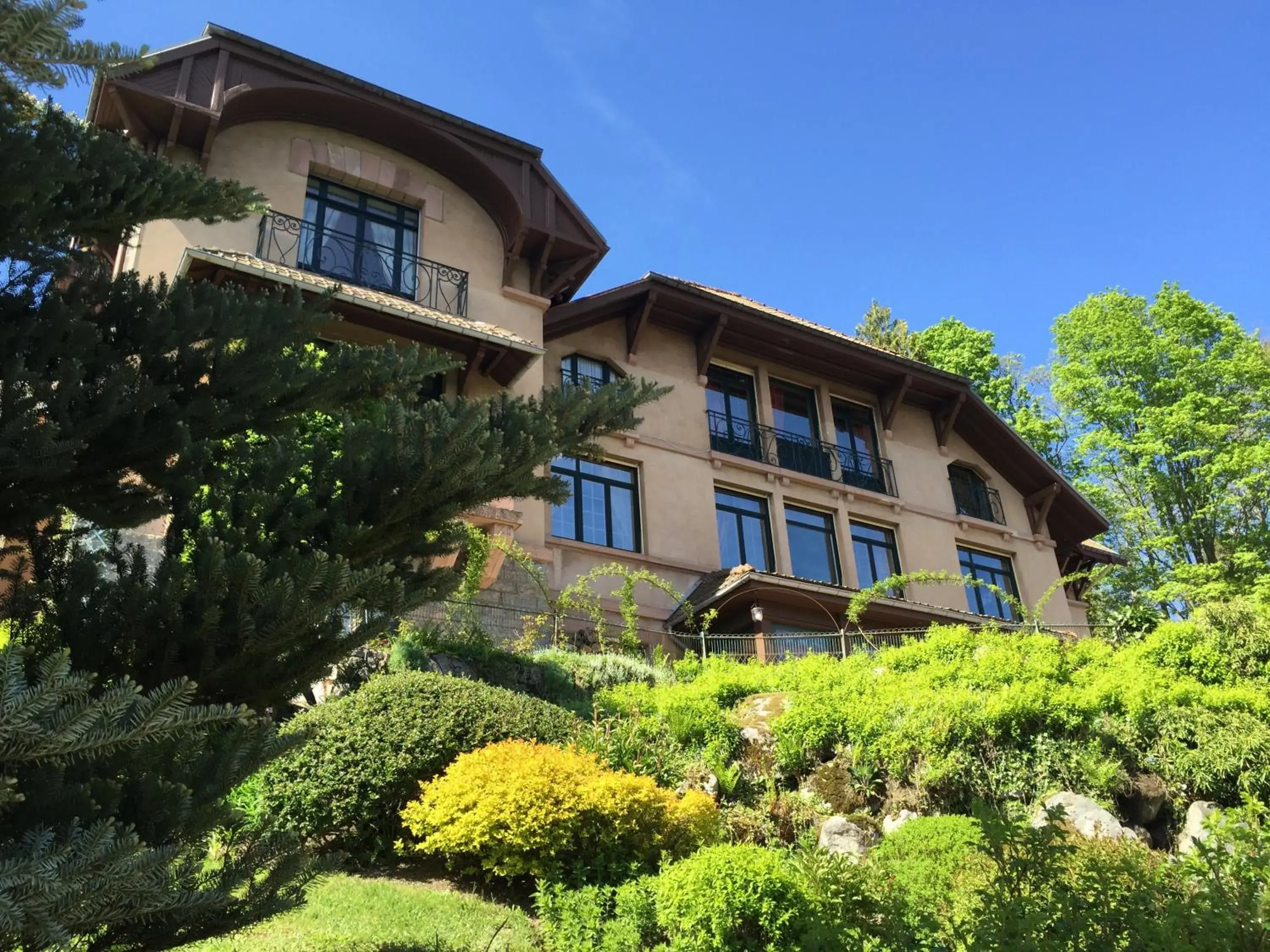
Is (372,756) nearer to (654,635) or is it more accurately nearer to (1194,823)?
Result: (1194,823)

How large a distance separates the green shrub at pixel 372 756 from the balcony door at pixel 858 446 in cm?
1424

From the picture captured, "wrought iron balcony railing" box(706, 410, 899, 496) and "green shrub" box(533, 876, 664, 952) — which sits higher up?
"wrought iron balcony railing" box(706, 410, 899, 496)

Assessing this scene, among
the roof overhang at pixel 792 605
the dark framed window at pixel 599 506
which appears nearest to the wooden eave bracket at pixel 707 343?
the dark framed window at pixel 599 506

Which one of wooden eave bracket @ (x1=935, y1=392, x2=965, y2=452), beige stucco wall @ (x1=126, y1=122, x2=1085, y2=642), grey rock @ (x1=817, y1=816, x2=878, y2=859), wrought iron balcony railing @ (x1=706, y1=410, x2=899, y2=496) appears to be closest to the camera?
grey rock @ (x1=817, y1=816, x2=878, y2=859)

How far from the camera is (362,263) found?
17.0m

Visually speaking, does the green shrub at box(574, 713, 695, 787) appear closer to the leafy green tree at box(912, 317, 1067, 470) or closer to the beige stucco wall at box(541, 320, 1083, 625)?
the beige stucco wall at box(541, 320, 1083, 625)

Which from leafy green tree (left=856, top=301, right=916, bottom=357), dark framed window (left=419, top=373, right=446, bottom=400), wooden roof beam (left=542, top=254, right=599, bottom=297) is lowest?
dark framed window (left=419, top=373, right=446, bottom=400)

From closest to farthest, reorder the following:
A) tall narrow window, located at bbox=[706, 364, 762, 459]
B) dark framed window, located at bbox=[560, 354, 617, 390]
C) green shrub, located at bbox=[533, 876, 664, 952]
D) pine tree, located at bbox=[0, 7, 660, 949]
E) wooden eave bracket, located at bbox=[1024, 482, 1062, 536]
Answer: pine tree, located at bbox=[0, 7, 660, 949]
green shrub, located at bbox=[533, 876, 664, 952]
dark framed window, located at bbox=[560, 354, 617, 390]
tall narrow window, located at bbox=[706, 364, 762, 459]
wooden eave bracket, located at bbox=[1024, 482, 1062, 536]

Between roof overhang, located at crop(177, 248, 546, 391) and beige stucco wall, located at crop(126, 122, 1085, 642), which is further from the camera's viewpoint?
beige stucco wall, located at crop(126, 122, 1085, 642)

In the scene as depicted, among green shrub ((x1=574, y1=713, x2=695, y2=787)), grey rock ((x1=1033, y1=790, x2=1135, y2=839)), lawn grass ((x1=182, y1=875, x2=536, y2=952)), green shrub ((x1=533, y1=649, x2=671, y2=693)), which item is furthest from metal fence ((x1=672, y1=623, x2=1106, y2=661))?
lawn grass ((x1=182, y1=875, x2=536, y2=952))

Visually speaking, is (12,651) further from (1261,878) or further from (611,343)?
(611,343)

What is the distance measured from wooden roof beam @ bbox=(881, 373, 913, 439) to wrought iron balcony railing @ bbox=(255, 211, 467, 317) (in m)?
10.4

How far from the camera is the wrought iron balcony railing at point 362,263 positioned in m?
16.0

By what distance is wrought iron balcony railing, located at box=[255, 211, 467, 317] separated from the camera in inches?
631
